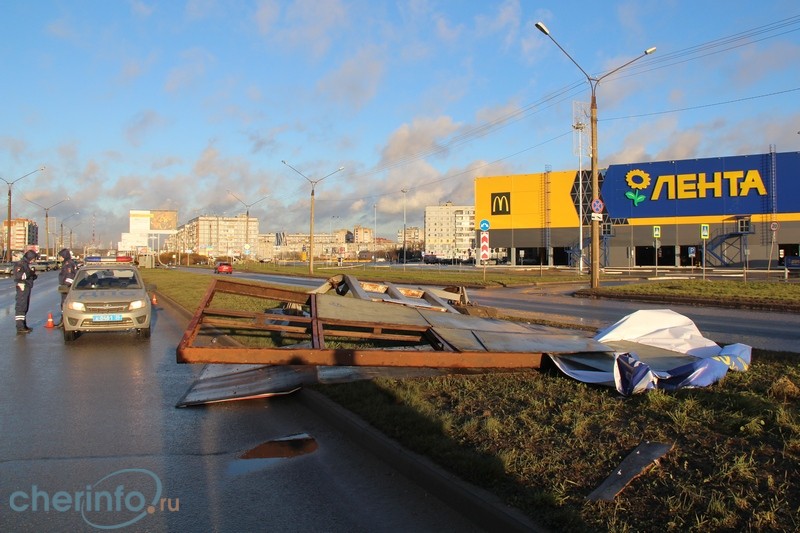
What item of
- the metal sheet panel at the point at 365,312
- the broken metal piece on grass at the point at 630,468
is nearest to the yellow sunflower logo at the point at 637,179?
the metal sheet panel at the point at 365,312

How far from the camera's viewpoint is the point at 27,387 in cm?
840

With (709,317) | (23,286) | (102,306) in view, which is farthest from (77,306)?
(709,317)

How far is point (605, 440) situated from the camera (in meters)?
5.04

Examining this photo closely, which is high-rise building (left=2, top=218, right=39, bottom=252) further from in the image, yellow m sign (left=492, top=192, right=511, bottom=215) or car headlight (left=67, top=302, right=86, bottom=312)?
car headlight (left=67, top=302, right=86, bottom=312)

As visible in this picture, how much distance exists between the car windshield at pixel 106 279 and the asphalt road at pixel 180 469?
559 centimetres

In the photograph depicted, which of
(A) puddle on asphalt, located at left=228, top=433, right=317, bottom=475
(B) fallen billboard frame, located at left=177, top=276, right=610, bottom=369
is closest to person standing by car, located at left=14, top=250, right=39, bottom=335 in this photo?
(B) fallen billboard frame, located at left=177, top=276, right=610, bottom=369

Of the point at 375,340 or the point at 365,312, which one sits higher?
the point at 365,312

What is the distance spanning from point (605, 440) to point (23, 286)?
14.2 meters

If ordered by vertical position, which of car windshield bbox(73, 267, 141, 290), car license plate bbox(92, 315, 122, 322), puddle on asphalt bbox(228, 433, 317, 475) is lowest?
puddle on asphalt bbox(228, 433, 317, 475)

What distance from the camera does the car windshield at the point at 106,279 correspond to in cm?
1402

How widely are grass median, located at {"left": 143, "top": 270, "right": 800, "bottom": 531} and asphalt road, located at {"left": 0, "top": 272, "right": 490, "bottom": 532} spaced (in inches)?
19.4

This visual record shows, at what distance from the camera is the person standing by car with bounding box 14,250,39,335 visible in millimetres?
14023

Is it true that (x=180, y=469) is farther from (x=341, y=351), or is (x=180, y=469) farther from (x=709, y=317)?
(x=709, y=317)

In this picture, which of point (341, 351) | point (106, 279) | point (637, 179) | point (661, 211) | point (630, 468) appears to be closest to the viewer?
point (630, 468)
